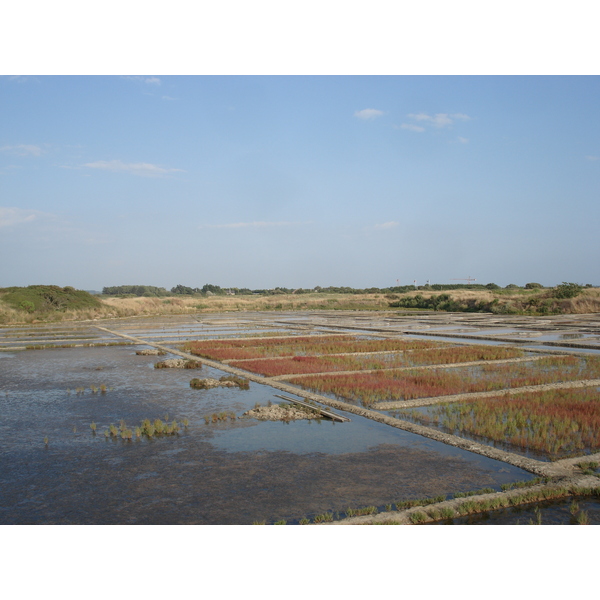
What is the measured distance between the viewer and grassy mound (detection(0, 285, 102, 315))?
46438mm

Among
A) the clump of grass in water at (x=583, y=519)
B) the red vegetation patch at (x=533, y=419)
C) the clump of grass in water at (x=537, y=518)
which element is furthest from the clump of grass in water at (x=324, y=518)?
the red vegetation patch at (x=533, y=419)

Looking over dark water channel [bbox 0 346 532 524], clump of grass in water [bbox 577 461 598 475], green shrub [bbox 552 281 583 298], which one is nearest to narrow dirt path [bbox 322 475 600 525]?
clump of grass in water [bbox 577 461 598 475]

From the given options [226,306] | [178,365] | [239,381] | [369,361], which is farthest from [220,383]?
[226,306]

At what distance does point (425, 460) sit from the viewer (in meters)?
6.82

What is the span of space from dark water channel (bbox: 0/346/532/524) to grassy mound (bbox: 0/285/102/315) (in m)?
40.1

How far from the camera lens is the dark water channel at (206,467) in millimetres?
5414

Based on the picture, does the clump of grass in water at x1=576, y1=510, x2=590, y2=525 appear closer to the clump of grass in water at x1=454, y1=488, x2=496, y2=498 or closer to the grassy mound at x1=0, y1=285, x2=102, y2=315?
the clump of grass in water at x1=454, y1=488, x2=496, y2=498

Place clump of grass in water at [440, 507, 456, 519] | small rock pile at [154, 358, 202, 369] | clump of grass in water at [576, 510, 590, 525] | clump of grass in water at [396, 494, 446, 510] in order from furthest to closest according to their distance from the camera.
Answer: small rock pile at [154, 358, 202, 369]
clump of grass in water at [396, 494, 446, 510]
clump of grass in water at [440, 507, 456, 519]
clump of grass in water at [576, 510, 590, 525]

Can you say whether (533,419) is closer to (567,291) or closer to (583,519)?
(583,519)

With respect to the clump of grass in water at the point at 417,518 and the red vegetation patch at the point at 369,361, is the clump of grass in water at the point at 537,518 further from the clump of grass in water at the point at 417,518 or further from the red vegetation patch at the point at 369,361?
the red vegetation patch at the point at 369,361

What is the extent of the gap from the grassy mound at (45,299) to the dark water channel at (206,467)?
4010 cm

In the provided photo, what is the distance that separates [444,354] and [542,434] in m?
9.48

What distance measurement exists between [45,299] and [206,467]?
4921 centimetres
